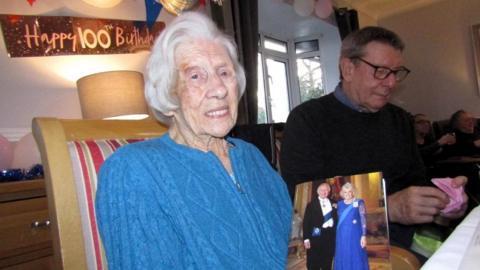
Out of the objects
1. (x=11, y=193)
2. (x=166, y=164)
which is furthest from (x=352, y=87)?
(x=11, y=193)

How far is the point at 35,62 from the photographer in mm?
2137

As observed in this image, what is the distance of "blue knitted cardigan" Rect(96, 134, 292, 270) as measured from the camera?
704 mm

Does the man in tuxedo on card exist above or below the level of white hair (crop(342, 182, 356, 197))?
below

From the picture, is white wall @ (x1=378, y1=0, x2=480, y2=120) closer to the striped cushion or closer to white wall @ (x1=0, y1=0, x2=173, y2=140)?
white wall @ (x1=0, y1=0, x2=173, y2=140)

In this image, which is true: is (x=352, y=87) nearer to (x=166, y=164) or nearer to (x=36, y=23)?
(x=166, y=164)

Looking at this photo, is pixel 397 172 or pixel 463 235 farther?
pixel 397 172

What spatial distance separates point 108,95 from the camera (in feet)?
6.09

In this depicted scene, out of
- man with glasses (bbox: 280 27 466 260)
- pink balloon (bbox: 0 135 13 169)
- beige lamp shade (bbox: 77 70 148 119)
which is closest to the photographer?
man with glasses (bbox: 280 27 466 260)

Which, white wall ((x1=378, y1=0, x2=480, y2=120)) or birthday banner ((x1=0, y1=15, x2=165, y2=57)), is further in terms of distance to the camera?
white wall ((x1=378, y1=0, x2=480, y2=120))

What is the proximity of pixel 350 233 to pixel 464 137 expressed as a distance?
456 cm

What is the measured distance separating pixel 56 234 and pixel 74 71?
71.4 inches

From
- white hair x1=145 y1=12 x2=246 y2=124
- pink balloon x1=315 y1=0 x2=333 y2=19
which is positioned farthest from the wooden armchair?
pink balloon x1=315 y1=0 x2=333 y2=19

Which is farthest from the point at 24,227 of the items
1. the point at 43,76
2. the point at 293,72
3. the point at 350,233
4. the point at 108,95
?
the point at 293,72

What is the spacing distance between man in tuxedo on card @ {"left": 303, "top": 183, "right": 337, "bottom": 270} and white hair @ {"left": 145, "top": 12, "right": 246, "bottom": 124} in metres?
0.44
